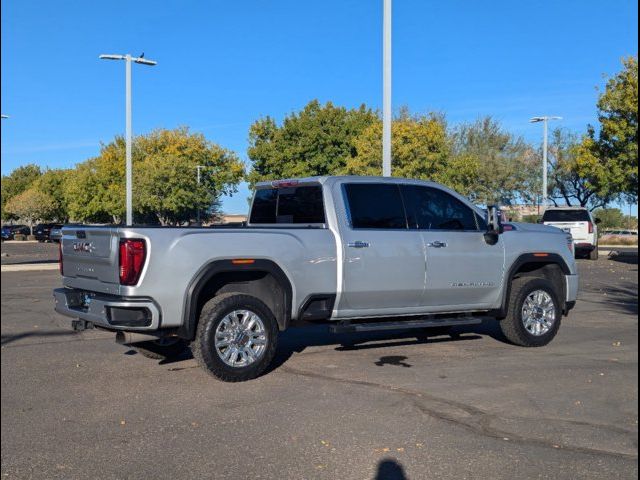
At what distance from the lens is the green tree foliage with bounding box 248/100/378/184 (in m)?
45.8

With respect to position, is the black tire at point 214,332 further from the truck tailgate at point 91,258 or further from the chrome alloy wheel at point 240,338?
the truck tailgate at point 91,258

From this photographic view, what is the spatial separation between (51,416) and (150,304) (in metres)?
1.30

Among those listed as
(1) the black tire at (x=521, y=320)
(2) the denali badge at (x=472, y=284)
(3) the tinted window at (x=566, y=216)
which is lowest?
(1) the black tire at (x=521, y=320)

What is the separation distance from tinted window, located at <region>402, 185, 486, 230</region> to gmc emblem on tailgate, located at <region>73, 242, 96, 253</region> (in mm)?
3528

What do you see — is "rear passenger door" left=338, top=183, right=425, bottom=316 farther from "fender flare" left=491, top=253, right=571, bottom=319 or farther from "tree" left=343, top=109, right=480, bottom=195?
"tree" left=343, top=109, right=480, bottom=195

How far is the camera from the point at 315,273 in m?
7.47

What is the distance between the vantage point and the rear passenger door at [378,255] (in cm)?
772

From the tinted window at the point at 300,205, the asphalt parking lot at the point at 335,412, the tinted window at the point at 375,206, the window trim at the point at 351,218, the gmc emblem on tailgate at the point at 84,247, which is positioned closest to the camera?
the asphalt parking lot at the point at 335,412

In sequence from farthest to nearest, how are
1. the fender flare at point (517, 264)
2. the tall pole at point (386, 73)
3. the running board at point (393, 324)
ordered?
the tall pole at point (386, 73) < the fender flare at point (517, 264) < the running board at point (393, 324)

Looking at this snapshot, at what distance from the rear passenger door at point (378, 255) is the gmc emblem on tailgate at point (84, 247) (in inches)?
101

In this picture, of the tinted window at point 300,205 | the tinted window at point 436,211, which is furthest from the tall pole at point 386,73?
the tinted window at point 300,205

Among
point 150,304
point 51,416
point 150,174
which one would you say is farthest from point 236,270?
point 150,174

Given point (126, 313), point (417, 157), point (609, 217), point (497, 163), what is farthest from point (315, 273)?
point (609, 217)

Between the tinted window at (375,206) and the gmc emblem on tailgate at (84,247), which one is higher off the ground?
the tinted window at (375,206)
